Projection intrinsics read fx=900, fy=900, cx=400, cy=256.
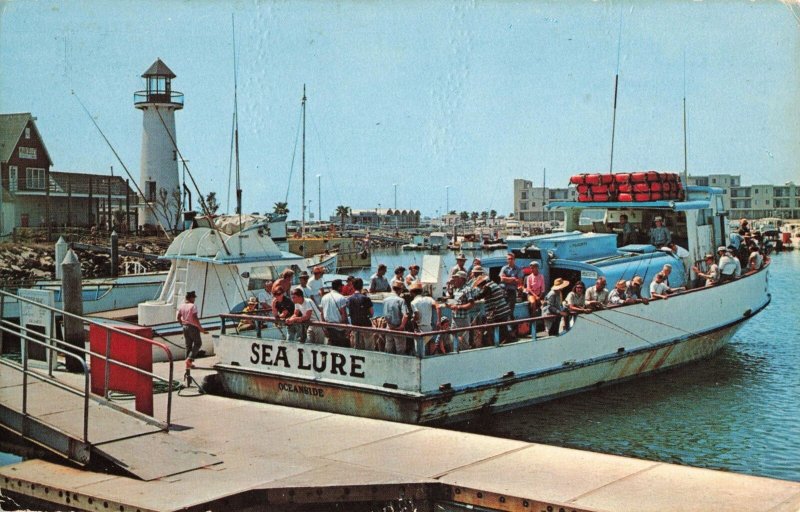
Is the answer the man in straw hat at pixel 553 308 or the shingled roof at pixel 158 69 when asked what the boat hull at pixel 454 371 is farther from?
the shingled roof at pixel 158 69

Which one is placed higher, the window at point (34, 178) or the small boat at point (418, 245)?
the window at point (34, 178)

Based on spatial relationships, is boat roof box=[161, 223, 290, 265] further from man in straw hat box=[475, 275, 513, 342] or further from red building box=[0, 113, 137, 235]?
red building box=[0, 113, 137, 235]

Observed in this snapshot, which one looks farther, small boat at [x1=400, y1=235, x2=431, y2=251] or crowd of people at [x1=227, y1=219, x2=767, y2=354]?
small boat at [x1=400, y1=235, x2=431, y2=251]

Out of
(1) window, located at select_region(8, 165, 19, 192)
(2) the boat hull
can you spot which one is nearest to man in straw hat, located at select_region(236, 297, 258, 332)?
(2) the boat hull

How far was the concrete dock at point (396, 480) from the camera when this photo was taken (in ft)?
29.5

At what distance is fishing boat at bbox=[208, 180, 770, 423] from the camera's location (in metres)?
13.5

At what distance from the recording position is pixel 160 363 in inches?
683

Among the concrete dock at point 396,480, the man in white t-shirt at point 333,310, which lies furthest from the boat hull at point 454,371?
the concrete dock at point 396,480

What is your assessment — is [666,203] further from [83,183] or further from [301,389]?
[83,183]

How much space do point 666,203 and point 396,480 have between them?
13.2 m

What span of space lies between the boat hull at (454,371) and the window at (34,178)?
47085 millimetres

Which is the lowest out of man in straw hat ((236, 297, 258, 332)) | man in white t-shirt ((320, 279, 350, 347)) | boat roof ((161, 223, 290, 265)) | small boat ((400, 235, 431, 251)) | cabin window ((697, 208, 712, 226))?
small boat ((400, 235, 431, 251))

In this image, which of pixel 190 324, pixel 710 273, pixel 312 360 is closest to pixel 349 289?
pixel 312 360

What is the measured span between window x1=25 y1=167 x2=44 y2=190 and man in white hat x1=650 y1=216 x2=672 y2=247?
46631 mm
